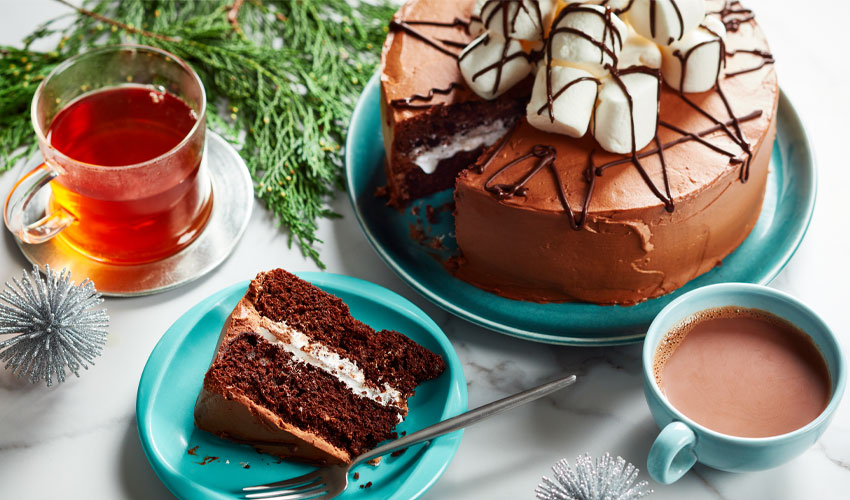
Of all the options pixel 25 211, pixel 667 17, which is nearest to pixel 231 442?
pixel 25 211

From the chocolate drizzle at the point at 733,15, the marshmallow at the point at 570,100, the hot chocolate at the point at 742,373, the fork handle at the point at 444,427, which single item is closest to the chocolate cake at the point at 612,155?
the marshmallow at the point at 570,100

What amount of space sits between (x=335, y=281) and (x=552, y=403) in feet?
2.52

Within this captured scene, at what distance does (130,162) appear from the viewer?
108 inches

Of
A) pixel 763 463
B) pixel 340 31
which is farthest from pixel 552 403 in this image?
pixel 340 31

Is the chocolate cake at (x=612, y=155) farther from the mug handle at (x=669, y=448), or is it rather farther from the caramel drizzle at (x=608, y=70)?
the mug handle at (x=669, y=448)

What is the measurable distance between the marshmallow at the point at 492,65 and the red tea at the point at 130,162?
910mm

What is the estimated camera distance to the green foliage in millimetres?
3078

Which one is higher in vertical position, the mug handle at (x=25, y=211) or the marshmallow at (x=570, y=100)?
the marshmallow at (x=570, y=100)

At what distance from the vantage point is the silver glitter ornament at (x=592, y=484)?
210cm

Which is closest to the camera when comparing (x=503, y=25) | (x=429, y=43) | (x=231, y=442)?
(x=231, y=442)

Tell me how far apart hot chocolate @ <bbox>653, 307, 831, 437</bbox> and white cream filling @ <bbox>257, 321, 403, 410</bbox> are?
79 centimetres

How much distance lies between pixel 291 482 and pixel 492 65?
1.43 m

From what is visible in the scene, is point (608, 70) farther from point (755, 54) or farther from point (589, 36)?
point (755, 54)

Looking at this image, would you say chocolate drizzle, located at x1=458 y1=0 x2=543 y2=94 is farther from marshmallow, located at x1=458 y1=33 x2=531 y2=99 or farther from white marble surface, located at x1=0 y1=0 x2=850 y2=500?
white marble surface, located at x1=0 y1=0 x2=850 y2=500
